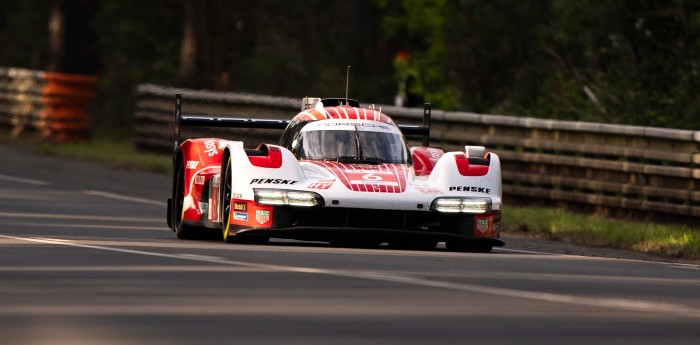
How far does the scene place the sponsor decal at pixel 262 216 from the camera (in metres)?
15.2

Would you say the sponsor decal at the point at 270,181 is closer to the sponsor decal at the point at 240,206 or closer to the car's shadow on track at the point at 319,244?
the sponsor decal at the point at 240,206

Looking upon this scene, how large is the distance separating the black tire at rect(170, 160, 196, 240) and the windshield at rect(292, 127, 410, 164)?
4.34 ft

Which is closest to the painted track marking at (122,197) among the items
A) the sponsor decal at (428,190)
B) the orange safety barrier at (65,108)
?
the sponsor decal at (428,190)

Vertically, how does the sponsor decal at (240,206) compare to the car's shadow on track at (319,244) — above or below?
above

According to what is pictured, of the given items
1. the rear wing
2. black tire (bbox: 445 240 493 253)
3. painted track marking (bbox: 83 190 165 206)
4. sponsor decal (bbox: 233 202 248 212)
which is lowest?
black tire (bbox: 445 240 493 253)

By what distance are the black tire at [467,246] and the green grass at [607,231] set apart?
2178 millimetres

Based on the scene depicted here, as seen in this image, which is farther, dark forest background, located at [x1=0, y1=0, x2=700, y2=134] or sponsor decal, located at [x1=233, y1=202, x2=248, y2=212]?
dark forest background, located at [x1=0, y1=0, x2=700, y2=134]

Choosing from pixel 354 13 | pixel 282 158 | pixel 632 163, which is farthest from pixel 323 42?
pixel 282 158

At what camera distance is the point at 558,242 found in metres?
18.8

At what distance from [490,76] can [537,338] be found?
71.8 ft

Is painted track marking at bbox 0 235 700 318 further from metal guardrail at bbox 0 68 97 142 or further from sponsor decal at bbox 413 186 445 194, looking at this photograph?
metal guardrail at bbox 0 68 97 142

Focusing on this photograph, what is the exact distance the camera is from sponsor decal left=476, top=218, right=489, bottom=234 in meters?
15.6

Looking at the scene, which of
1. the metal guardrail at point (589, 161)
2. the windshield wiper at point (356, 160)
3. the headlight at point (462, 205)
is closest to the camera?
the headlight at point (462, 205)

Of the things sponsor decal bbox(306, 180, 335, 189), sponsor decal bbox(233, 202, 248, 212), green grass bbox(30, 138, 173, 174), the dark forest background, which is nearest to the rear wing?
sponsor decal bbox(233, 202, 248, 212)
